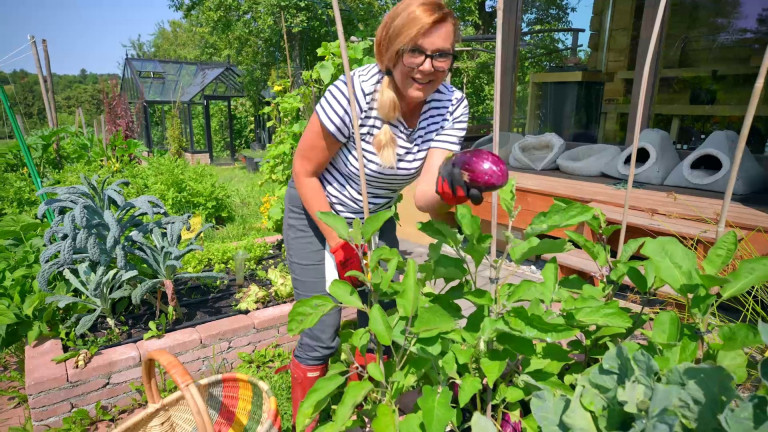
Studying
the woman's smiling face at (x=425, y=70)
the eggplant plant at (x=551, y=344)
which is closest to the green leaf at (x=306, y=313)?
the eggplant plant at (x=551, y=344)

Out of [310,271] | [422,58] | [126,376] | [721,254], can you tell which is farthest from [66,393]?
[721,254]

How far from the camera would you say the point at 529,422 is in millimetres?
772

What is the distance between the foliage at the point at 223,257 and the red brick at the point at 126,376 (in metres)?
1.01

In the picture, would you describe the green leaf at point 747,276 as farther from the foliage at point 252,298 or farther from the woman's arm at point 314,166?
the foliage at point 252,298

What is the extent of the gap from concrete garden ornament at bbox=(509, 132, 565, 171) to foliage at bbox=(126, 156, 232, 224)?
3242 millimetres

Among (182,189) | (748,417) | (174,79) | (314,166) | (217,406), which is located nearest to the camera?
(748,417)

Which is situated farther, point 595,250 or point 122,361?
point 122,361

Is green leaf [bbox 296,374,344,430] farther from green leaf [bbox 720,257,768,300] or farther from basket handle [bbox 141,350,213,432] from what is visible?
green leaf [bbox 720,257,768,300]

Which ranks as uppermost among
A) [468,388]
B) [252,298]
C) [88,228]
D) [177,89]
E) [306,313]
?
[177,89]

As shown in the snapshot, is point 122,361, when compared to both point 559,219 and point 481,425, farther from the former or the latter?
point 559,219

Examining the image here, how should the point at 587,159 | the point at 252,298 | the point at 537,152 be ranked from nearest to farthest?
the point at 252,298 < the point at 587,159 < the point at 537,152

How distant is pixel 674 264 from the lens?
0.73 meters

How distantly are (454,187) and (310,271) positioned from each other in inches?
28.3

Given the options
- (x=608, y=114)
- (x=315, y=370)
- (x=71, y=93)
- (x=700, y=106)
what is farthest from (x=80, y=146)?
(x=71, y=93)
